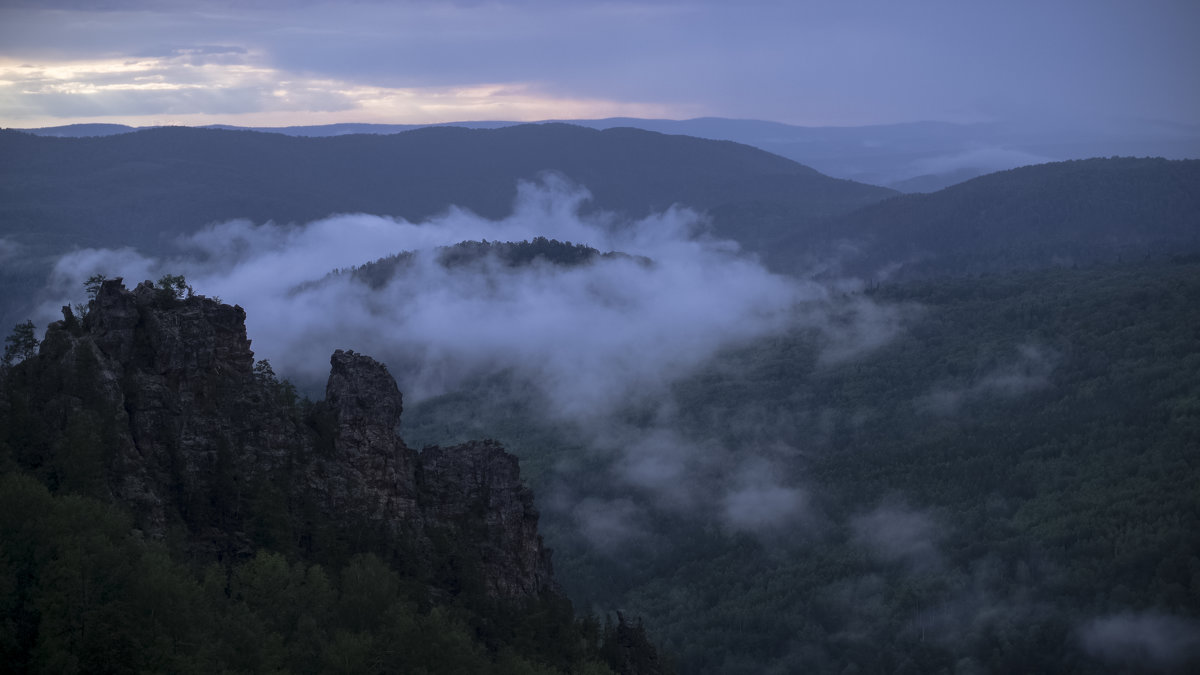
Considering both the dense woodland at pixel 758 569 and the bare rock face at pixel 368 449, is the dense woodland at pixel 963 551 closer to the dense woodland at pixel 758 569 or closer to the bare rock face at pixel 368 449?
the dense woodland at pixel 758 569

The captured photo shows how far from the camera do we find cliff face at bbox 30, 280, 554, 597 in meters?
49.8

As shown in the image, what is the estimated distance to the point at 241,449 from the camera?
178 feet

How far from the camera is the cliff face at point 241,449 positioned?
164 ft

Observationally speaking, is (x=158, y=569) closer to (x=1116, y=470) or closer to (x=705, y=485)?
(x=1116, y=470)

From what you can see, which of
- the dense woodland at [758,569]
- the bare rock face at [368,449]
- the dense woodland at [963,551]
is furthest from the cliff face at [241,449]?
the dense woodland at [963,551]

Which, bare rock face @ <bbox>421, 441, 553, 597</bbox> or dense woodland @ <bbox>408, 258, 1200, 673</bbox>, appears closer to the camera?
bare rock face @ <bbox>421, 441, 553, 597</bbox>

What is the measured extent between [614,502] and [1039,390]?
80.3 m

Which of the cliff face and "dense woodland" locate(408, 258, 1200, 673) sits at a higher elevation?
the cliff face

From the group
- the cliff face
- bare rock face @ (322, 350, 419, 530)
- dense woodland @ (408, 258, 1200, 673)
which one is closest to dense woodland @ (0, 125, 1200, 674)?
dense woodland @ (408, 258, 1200, 673)

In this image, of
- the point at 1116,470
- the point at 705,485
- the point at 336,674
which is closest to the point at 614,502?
the point at 705,485

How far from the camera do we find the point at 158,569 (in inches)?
1496

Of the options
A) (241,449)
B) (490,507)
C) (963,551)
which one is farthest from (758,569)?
(241,449)

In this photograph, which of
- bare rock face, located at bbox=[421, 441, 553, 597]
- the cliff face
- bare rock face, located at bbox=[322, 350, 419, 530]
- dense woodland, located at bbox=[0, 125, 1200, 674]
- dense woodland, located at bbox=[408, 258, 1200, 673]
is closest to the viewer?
dense woodland, located at bbox=[0, 125, 1200, 674]

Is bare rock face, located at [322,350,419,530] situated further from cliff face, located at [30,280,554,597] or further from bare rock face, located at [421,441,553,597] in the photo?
bare rock face, located at [421,441,553,597]
